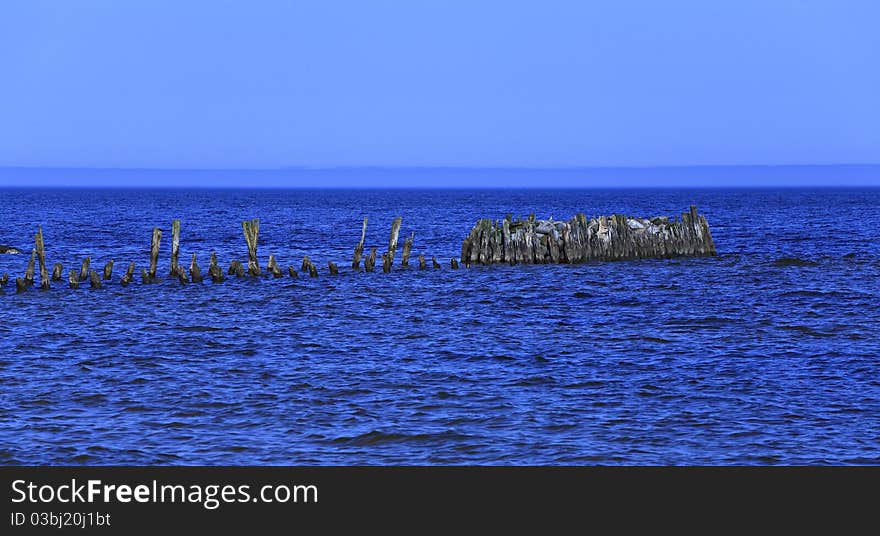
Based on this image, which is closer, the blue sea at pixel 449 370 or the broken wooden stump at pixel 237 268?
the blue sea at pixel 449 370

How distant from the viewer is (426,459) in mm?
16125

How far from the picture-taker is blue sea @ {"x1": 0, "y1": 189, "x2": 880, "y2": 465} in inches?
664

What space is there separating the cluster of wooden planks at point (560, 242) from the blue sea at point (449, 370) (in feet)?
14.2

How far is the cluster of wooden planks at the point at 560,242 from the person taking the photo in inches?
1928

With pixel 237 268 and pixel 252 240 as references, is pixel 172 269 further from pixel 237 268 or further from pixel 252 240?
pixel 252 240

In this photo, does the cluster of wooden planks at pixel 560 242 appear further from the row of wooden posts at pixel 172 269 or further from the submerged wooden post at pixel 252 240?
the submerged wooden post at pixel 252 240

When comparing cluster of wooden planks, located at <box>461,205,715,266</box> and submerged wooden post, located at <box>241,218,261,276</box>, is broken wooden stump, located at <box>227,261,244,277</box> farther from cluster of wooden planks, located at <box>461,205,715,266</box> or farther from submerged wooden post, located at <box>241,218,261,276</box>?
cluster of wooden planks, located at <box>461,205,715,266</box>

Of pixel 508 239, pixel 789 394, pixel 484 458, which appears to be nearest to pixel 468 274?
pixel 508 239

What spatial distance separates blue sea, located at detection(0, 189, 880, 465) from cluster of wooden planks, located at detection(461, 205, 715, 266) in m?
4.34

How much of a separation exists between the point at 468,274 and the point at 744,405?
26.0 m

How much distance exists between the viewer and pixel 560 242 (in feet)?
161

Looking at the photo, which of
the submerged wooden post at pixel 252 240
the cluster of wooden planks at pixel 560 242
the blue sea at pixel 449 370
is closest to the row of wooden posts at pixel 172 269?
the submerged wooden post at pixel 252 240

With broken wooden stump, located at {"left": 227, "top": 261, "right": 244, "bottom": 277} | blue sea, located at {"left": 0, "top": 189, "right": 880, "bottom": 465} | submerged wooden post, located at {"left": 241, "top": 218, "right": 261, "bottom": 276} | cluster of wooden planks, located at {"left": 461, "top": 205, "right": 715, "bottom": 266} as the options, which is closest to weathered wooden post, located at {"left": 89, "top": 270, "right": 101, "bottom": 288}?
blue sea, located at {"left": 0, "top": 189, "right": 880, "bottom": 465}
